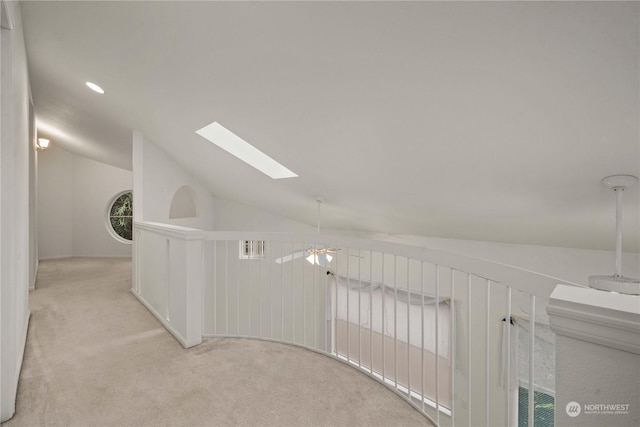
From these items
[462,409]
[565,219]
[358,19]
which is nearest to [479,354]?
[462,409]

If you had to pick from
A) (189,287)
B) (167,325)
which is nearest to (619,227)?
(189,287)

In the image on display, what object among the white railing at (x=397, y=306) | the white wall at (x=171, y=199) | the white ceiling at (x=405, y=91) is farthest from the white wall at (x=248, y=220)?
the white ceiling at (x=405, y=91)

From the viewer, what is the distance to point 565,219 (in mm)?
3162

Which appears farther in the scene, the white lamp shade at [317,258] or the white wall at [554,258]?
the white wall at [554,258]

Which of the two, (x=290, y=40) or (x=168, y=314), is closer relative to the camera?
(x=290, y=40)

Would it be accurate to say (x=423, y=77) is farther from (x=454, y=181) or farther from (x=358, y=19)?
(x=454, y=181)

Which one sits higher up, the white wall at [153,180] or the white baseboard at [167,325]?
the white wall at [153,180]

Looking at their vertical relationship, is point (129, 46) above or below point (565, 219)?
above

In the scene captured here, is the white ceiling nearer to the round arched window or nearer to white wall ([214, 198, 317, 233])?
white wall ([214, 198, 317, 233])

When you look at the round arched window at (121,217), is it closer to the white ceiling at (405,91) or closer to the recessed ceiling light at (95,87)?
the white ceiling at (405,91)

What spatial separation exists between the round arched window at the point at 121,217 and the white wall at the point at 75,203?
0.17m

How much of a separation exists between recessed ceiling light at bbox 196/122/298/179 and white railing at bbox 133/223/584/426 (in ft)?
3.75

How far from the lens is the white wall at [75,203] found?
716 centimetres

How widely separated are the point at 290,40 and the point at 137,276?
3.41m
